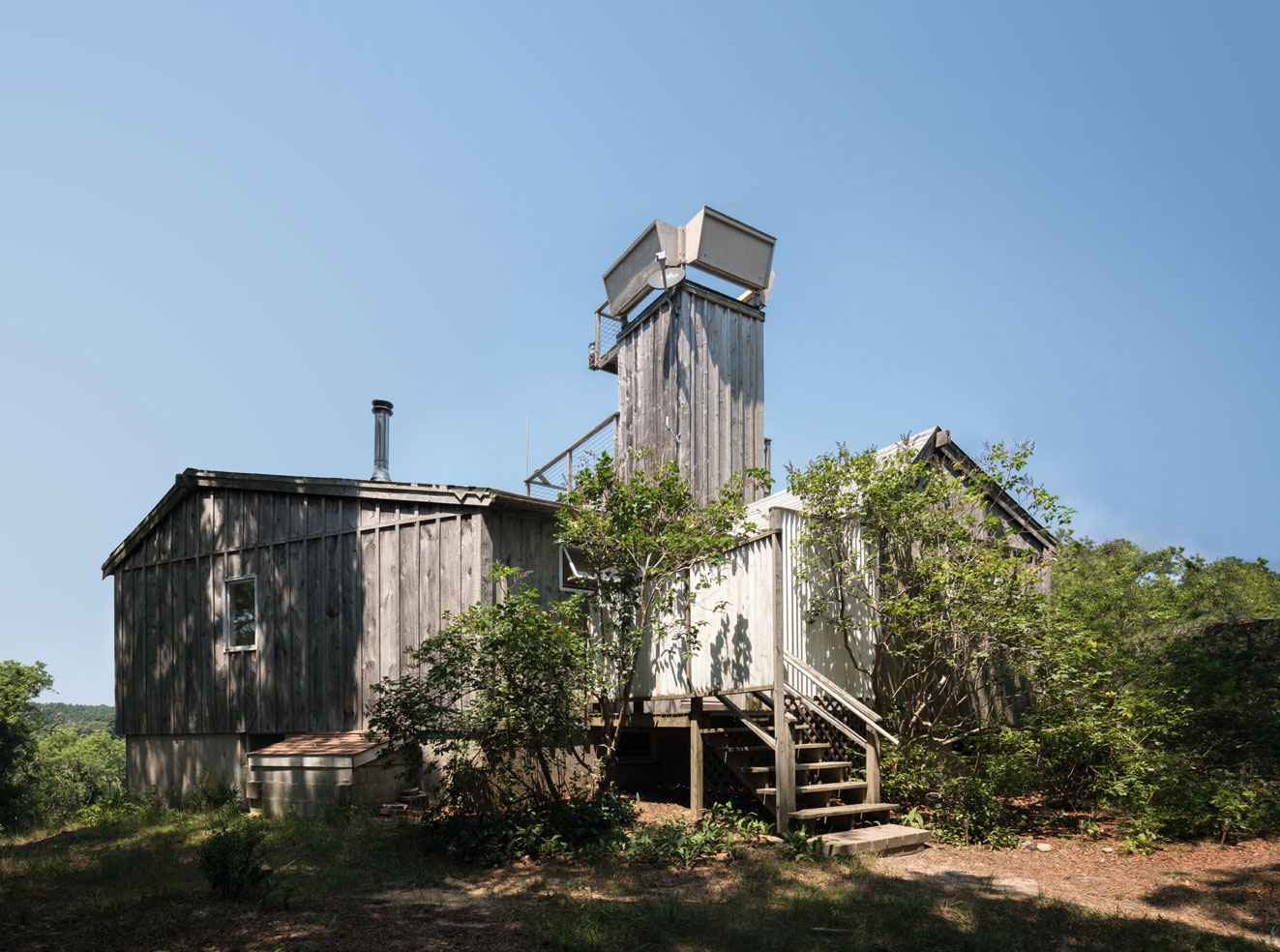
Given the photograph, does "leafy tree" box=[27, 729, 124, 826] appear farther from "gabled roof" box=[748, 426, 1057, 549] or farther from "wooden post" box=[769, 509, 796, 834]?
"wooden post" box=[769, 509, 796, 834]

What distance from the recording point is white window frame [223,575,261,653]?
12867 mm

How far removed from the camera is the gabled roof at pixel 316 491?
10.9 metres

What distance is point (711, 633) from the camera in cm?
916

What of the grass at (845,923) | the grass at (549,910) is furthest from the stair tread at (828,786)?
the grass at (845,923)

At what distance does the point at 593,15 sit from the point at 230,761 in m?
11.6

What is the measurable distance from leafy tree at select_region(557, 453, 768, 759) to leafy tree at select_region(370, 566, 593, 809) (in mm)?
990

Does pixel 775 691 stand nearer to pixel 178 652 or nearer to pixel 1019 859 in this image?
pixel 1019 859

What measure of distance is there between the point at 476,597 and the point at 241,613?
491cm

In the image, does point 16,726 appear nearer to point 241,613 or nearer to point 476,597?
point 241,613

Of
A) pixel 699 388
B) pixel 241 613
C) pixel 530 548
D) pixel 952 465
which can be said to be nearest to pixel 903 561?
pixel 952 465

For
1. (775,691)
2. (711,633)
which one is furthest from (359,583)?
(775,691)

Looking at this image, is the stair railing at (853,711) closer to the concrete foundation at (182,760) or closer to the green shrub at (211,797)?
the green shrub at (211,797)

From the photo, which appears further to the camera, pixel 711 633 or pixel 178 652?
pixel 178 652

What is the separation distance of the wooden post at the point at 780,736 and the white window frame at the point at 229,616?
845cm
